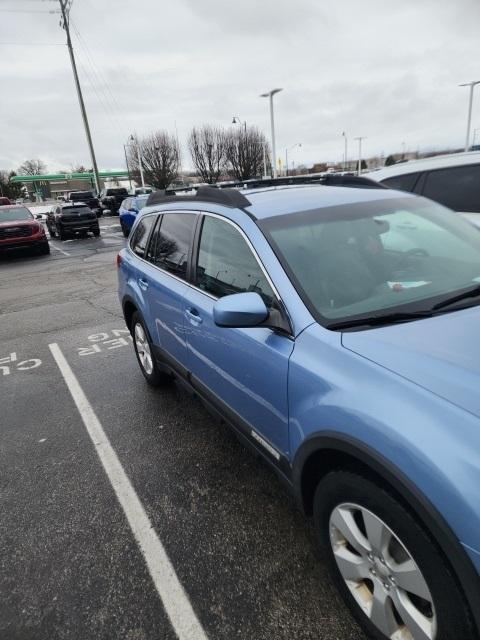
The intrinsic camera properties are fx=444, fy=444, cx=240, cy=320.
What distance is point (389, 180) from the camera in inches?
212

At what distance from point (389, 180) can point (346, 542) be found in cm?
464

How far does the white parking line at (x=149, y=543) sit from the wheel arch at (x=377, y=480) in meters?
0.71

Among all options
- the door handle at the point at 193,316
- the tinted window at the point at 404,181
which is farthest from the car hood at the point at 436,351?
the tinted window at the point at 404,181


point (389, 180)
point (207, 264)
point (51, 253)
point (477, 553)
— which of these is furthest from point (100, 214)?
point (477, 553)

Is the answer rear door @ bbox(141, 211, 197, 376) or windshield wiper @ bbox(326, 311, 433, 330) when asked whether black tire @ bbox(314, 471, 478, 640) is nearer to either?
windshield wiper @ bbox(326, 311, 433, 330)

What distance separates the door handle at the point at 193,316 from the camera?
2766 millimetres

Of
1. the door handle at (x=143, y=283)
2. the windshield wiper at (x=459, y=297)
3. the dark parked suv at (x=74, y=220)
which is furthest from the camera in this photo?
the dark parked suv at (x=74, y=220)

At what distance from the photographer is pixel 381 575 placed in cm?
163

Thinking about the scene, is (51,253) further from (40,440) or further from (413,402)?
(413,402)

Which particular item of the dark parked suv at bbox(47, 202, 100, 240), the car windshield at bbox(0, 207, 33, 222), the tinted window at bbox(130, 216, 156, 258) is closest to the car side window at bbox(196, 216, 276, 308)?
the tinted window at bbox(130, 216, 156, 258)

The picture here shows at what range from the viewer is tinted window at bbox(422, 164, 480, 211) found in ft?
15.5

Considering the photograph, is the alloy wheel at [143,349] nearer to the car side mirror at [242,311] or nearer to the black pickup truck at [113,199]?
the car side mirror at [242,311]

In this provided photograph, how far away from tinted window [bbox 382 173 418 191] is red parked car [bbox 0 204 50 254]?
43.3 feet

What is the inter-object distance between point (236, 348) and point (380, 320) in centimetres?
78
